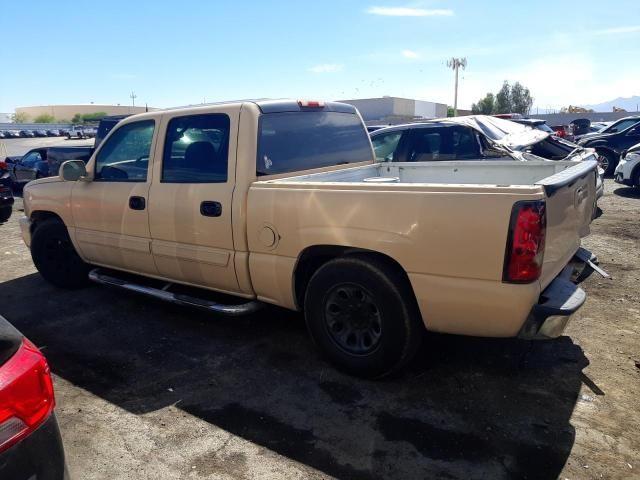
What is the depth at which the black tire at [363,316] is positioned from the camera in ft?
10.9

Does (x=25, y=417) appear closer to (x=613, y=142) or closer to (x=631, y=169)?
(x=631, y=169)

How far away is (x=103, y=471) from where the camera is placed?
9.25ft

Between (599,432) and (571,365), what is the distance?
0.84 metres

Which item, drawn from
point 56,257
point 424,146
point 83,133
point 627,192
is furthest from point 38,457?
point 83,133

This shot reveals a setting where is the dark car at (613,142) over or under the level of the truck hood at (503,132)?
under

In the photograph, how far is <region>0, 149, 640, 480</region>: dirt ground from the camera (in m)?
2.81

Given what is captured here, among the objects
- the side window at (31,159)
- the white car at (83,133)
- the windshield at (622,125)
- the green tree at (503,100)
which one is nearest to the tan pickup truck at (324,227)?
the side window at (31,159)

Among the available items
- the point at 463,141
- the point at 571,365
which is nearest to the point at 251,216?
the point at 571,365

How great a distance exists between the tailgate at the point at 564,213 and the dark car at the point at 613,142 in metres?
12.2

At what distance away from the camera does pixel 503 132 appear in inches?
357

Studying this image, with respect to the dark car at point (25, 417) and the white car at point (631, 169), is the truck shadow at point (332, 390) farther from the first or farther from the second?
the white car at point (631, 169)

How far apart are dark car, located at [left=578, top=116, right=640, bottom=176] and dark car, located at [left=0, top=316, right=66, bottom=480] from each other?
15429 millimetres

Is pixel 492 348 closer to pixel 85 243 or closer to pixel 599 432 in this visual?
pixel 599 432

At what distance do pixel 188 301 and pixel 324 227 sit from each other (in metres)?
1.49
